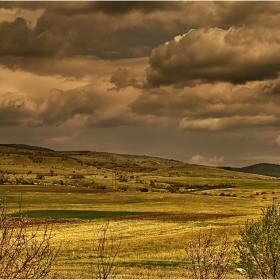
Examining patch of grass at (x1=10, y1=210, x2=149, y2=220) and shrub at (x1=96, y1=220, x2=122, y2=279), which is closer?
shrub at (x1=96, y1=220, x2=122, y2=279)

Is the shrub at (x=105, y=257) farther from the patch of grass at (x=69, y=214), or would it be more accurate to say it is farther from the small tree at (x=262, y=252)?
the patch of grass at (x=69, y=214)

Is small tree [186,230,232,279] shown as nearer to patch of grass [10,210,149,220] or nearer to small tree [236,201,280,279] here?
small tree [236,201,280,279]

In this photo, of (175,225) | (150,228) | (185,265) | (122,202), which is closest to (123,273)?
(185,265)

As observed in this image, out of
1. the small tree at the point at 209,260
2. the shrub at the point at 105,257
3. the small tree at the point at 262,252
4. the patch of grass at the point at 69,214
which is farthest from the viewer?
the patch of grass at the point at 69,214

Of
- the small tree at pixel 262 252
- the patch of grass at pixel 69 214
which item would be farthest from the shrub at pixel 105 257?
the patch of grass at pixel 69 214

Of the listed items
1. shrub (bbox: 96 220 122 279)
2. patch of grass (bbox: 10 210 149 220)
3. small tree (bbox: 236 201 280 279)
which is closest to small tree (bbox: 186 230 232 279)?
shrub (bbox: 96 220 122 279)

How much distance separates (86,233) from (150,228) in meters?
9.68

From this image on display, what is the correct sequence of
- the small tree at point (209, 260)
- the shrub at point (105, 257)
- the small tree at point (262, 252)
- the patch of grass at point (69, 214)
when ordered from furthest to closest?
the patch of grass at point (69, 214) → the small tree at point (262, 252) → the small tree at point (209, 260) → the shrub at point (105, 257)

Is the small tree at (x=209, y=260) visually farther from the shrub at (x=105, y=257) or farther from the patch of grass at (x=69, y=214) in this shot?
the patch of grass at (x=69, y=214)

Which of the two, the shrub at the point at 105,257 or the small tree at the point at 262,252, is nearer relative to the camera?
the shrub at the point at 105,257

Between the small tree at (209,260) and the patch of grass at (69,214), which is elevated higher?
the small tree at (209,260)

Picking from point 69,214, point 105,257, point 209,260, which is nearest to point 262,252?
point 209,260

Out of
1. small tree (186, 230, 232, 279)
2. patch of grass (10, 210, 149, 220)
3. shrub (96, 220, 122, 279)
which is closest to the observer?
shrub (96, 220, 122, 279)

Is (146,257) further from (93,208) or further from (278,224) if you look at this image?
(93,208)
